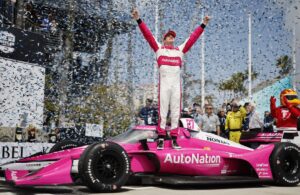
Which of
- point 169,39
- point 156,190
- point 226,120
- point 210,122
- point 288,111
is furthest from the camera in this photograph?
point 226,120

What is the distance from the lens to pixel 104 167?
539 cm

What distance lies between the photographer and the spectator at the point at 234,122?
10.3 m

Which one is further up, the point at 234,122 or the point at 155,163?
the point at 234,122

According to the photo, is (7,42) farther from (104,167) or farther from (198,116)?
(104,167)

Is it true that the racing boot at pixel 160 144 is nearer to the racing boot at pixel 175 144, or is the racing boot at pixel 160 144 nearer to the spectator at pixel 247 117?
the racing boot at pixel 175 144

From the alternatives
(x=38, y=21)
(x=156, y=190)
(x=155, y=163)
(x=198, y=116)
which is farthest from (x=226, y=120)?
(x=38, y=21)

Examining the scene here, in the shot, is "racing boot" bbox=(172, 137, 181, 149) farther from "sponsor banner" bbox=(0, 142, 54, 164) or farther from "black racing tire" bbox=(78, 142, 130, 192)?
"sponsor banner" bbox=(0, 142, 54, 164)

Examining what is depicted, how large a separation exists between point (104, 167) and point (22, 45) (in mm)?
8155

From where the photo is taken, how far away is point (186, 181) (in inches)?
221

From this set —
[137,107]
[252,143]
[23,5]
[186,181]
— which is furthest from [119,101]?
[186,181]

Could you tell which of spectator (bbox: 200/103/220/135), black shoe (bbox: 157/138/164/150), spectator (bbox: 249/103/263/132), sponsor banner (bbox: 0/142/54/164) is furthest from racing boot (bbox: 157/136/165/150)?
spectator (bbox: 249/103/263/132)

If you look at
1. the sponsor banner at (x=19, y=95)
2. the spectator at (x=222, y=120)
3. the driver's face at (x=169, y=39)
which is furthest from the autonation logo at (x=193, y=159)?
the sponsor banner at (x=19, y=95)

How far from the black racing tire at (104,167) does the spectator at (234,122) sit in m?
5.19

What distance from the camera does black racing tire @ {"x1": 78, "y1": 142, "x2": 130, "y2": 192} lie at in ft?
16.9
